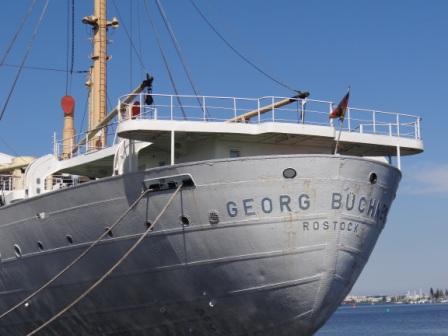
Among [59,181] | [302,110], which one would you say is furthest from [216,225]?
[59,181]

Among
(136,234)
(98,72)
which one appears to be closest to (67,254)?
(136,234)

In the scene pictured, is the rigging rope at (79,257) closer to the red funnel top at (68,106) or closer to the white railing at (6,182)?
the white railing at (6,182)

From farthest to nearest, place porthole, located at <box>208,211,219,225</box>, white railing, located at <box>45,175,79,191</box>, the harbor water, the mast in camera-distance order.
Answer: the harbor water < the mast < white railing, located at <box>45,175,79,191</box> < porthole, located at <box>208,211,219,225</box>

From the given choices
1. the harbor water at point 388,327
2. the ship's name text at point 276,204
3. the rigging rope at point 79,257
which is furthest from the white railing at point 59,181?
the harbor water at point 388,327

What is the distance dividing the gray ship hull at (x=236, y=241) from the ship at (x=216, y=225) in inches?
1.2

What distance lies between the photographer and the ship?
706 inches

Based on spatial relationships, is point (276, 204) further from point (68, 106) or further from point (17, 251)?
point (68, 106)

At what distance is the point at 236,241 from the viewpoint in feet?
58.9

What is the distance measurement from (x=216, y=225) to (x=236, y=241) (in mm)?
582

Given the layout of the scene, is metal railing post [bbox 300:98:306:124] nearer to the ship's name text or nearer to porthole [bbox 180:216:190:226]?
the ship's name text

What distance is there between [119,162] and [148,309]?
3.82 metres

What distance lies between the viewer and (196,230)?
59.6ft

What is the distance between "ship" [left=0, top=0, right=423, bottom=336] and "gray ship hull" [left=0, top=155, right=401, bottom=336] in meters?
0.03

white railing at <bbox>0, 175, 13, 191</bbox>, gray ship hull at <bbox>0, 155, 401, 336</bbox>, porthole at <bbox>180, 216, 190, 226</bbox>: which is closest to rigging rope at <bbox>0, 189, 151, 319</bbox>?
gray ship hull at <bbox>0, 155, 401, 336</bbox>
